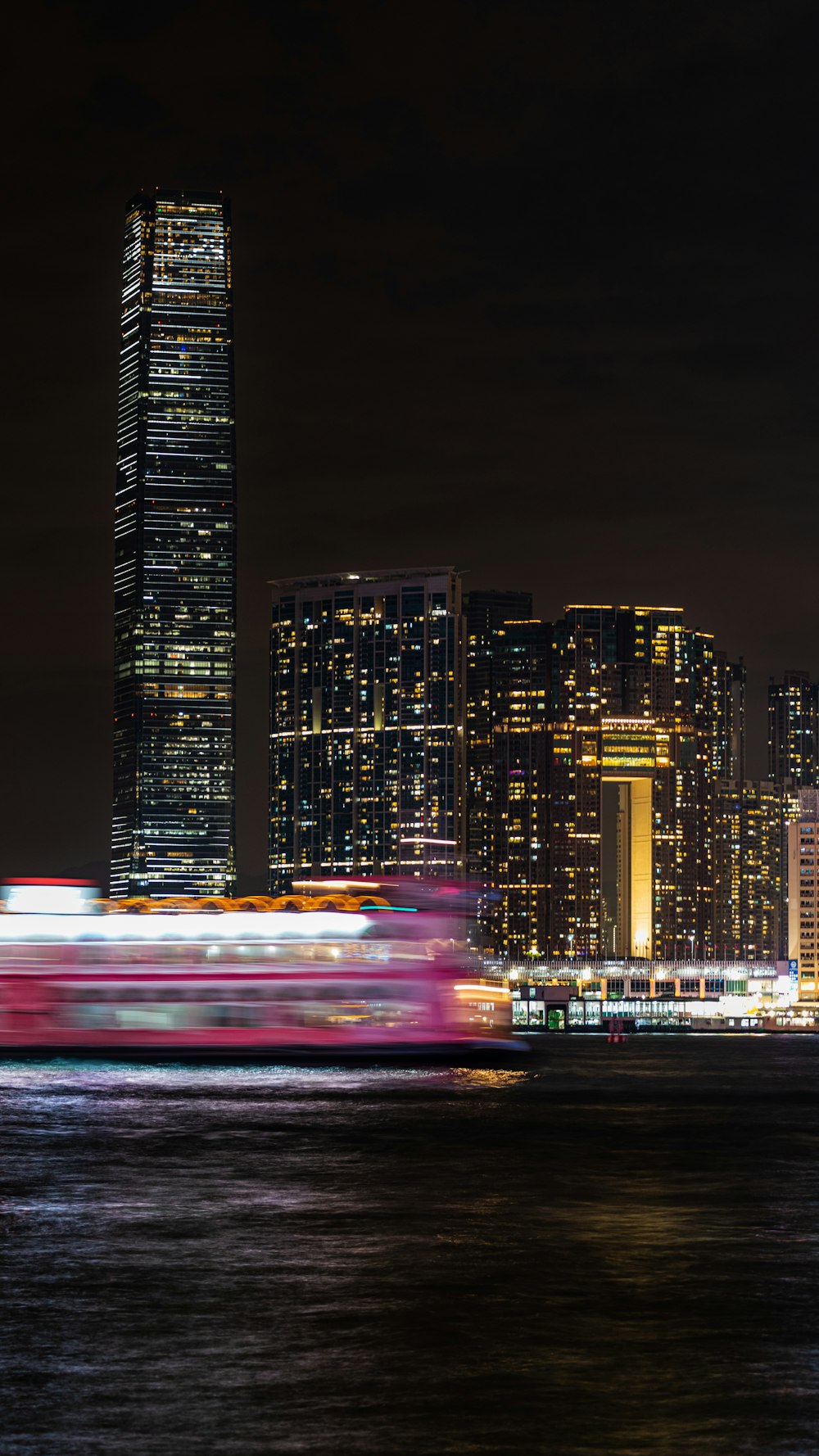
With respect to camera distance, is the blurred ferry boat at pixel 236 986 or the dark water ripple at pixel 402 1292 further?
the blurred ferry boat at pixel 236 986

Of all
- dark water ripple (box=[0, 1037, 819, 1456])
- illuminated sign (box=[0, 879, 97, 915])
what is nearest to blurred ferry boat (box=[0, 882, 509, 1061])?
illuminated sign (box=[0, 879, 97, 915])

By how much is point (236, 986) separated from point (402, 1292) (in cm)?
6925

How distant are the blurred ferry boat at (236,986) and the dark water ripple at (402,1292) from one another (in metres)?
40.3

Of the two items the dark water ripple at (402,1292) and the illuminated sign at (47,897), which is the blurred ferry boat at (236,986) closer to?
the illuminated sign at (47,897)

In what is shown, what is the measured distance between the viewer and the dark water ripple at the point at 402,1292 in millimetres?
14562

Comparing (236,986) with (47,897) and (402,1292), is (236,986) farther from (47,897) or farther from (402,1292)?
(402,1292)

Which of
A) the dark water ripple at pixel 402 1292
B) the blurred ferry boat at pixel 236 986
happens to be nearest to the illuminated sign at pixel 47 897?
the blurred ferry boat at pixel 236 986

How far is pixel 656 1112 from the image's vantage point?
2391 inches

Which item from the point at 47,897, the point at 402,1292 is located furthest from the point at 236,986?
the point at 402,1292

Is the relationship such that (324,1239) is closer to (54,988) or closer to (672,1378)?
(672,1378)

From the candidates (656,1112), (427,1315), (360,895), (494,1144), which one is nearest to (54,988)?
(360,895)

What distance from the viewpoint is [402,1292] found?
819 inches

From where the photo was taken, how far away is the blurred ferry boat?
87.9 m

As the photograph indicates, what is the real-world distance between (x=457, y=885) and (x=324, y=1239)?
76.6m
